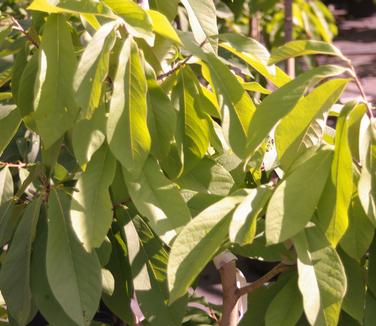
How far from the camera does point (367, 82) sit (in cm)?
506

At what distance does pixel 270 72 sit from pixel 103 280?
367 millimetres

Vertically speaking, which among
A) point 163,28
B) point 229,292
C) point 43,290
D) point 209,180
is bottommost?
point 229,292

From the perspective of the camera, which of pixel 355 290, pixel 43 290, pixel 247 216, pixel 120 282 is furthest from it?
pixel 120 282

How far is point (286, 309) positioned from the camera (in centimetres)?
89

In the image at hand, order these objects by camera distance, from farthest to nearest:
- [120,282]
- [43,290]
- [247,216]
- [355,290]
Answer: [120,282] < [43,290] < [355,290] < [247,216]

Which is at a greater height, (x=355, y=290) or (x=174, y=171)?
(x=174, y=171)

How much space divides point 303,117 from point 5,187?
0.54 m

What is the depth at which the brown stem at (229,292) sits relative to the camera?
1171mm

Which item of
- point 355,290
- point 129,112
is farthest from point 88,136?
point 355,290

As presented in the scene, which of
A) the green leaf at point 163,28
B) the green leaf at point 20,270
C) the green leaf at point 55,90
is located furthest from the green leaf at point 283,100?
the green leaf at point 20,270

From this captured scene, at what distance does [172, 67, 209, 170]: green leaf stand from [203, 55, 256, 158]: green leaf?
0.20 ft

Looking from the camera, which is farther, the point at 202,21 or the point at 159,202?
the point at 202,21

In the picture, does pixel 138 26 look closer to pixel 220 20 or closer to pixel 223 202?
pixel 223 202

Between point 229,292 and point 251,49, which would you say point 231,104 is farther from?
point 229,292
